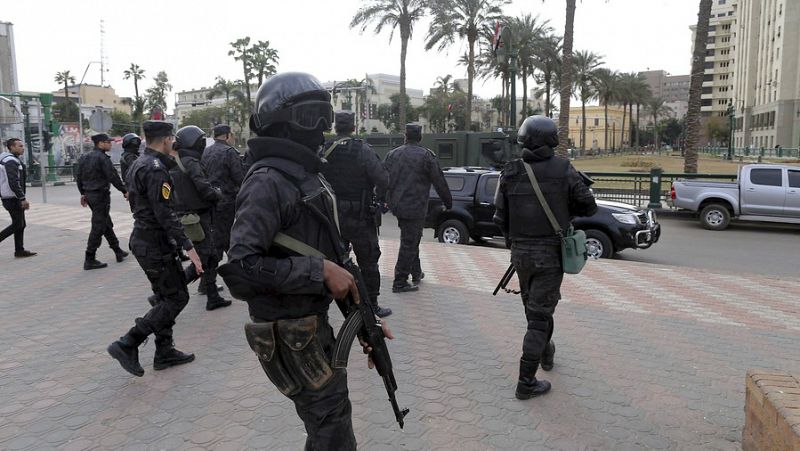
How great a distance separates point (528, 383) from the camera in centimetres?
389

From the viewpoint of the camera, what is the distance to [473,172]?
11.3 meters

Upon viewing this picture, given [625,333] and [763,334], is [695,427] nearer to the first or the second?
[625,333]

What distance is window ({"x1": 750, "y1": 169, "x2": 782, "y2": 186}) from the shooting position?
1329 centimetres

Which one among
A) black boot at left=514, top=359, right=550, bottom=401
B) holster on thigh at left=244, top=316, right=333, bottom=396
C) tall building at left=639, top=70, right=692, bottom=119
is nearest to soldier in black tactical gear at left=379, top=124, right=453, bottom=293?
black boot at left=514, top=359, right=550, bottom=401

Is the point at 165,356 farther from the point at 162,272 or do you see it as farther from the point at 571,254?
the point at 571,254

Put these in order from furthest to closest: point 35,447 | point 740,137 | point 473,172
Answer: point 740,137 → point 473,172 → point 35,447

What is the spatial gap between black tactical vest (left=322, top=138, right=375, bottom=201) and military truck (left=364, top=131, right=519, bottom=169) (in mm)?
12009

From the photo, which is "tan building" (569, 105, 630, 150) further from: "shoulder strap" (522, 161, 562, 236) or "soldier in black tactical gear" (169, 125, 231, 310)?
"shoulder strap" (522, 161, 562, 236)

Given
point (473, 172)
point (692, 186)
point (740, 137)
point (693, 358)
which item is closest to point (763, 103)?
point (740, 137)

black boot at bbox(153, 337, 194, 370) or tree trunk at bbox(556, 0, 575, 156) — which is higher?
tree trunk at bbox(556, 0, 575, 156)

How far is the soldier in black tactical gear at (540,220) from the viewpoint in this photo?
12.6 ft

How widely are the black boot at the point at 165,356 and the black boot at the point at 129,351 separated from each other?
198mm

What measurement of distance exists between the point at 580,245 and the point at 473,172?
751 cm

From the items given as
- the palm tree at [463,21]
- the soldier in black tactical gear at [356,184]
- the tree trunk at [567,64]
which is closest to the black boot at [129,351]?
the soldier in black tactical gear at [356,184]
